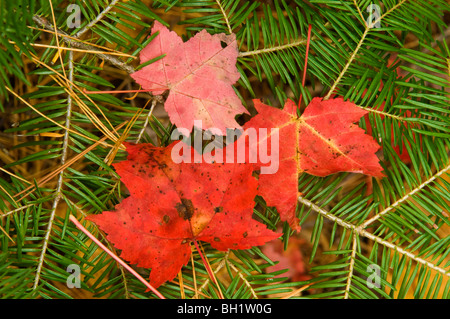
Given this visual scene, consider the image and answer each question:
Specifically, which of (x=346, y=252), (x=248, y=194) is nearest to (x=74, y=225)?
(x=248, y=194)

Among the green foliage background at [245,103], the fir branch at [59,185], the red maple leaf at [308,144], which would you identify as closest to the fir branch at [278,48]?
the green foliage background at [245,103]

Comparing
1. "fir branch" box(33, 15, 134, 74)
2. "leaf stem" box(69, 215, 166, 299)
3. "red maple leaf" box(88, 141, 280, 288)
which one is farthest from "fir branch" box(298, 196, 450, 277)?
"fir branch" box(33, 15, 134, 74)

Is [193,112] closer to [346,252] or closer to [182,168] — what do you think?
[182,168]

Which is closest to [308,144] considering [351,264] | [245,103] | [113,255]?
[245,103]

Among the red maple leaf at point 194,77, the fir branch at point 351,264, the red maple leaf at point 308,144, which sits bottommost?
the fir branch at point 351,264

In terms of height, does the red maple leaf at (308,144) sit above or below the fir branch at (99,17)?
below

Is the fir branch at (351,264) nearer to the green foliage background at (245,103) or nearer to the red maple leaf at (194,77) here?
the green foliage background at (245,103)

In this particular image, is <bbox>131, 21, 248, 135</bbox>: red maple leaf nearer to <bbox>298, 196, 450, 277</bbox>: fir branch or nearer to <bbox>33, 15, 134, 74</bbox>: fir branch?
<bbox>33, 15, 134, 74</bbox>: fir branch
